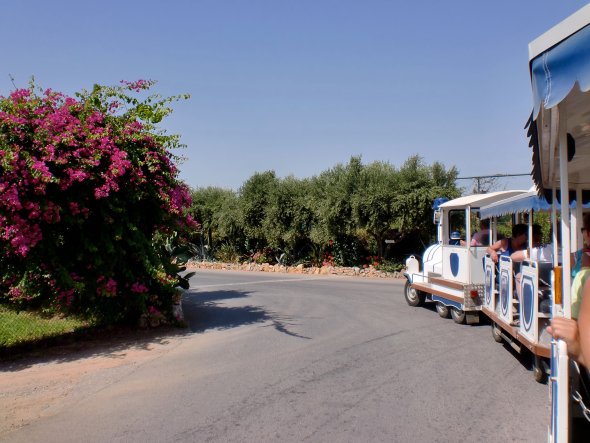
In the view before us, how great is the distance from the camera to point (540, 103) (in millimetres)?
2504

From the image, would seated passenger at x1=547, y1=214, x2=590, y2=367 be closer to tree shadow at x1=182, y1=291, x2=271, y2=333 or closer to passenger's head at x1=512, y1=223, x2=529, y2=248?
passenger's head at x1=512, y1=223, x2=529, y2=248

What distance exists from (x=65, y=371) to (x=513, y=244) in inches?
284

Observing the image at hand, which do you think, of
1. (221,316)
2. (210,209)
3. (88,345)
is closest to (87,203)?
(88,345)

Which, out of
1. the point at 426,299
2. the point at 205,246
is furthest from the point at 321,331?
the point at 205,246

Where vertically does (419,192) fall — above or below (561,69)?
above

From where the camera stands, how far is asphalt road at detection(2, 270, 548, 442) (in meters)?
→ 4.94

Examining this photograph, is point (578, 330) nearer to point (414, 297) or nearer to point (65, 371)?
point (65, 371)

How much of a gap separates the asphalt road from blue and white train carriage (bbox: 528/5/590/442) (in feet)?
6.33

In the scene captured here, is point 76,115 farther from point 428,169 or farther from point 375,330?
point 428,169

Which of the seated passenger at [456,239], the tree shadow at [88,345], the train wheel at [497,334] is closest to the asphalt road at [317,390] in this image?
the train wheel at [497,334]

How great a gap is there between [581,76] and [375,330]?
8.29m

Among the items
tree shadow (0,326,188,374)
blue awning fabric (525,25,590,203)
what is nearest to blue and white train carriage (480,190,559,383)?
blue awning fabric (525,25,590,203)

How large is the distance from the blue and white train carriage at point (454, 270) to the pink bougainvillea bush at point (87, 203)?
215 inches

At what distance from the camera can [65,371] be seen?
7.27 m
